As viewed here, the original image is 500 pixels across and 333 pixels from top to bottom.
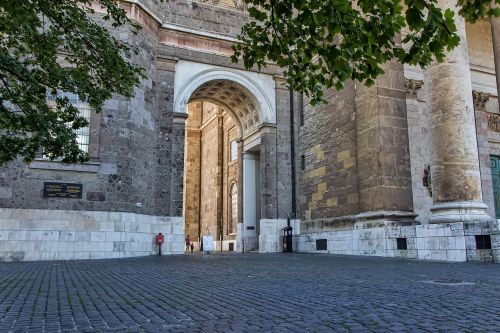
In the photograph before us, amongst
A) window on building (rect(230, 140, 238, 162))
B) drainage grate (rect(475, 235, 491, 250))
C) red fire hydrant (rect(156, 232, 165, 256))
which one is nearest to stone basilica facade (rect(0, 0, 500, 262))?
drainage grate (rect(475, 235, 491, 250))

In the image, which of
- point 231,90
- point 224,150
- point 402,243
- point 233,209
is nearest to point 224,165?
point 224,150

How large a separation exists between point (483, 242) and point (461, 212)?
4.00 feet

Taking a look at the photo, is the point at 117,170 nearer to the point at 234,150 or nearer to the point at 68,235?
the point at 68,235

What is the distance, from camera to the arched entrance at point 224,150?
72.1 feet

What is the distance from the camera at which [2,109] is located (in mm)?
6602

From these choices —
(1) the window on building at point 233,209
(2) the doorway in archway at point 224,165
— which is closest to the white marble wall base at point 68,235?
(2) the doorway in archway at point 224,165

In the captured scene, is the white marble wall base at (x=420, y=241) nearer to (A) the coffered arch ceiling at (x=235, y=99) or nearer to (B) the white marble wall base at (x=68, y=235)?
(B) the white marble wall base at (x=68, y=235)

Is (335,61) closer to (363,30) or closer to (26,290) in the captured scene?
(363,30)

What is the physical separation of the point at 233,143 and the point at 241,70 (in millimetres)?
7353

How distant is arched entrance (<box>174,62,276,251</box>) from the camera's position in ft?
72.1

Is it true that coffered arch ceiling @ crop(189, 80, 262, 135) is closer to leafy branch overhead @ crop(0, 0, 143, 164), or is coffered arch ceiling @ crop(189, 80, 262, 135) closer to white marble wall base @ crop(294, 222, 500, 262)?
white marble wall base @ crop(294, 222, 500, 262)

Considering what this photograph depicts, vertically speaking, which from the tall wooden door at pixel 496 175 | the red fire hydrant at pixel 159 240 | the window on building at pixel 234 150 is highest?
the window on building at pixel 234 150

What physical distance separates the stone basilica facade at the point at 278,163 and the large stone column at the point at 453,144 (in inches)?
1.4

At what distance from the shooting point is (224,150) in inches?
1185
